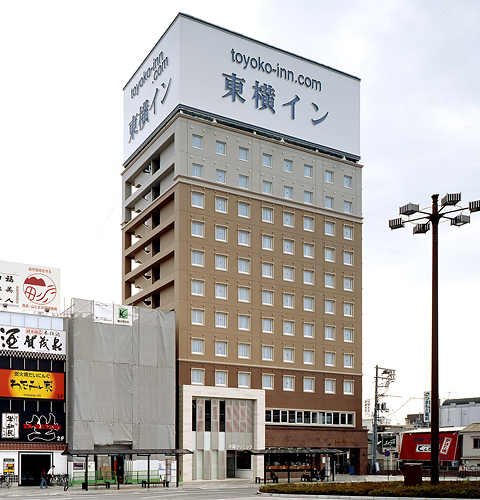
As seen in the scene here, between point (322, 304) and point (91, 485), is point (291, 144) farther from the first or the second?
point (91, 485)

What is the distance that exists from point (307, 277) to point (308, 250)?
3.58 metres

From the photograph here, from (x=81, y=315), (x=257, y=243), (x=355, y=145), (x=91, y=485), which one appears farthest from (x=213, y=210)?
(x=91, y=485)

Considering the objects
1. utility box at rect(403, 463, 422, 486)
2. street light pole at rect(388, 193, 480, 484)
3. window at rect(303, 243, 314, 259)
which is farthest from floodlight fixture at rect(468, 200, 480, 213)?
window at rect(303, 243, 314, 259)

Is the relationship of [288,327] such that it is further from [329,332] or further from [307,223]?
[307,223]

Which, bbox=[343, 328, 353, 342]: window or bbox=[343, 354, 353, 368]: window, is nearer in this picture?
bbox=[343, 354, 353, 368]: window

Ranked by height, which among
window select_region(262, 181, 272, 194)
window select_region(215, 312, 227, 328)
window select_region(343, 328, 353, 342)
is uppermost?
window select_region(262, 181, 272, 194)

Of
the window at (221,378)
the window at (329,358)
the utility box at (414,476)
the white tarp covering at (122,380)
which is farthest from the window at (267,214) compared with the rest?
the utility box at (414,476)

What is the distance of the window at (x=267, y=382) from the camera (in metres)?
90.2

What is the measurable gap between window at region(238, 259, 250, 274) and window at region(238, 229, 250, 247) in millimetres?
2031

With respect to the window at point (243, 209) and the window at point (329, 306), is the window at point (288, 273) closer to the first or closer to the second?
the window at point (329, 306)

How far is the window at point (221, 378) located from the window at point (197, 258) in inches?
501

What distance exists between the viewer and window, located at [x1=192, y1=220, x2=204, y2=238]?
8819cm

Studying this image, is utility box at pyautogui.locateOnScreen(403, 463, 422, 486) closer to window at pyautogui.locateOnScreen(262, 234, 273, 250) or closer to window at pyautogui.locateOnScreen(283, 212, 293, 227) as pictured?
window at pyautogui.locateOnScreen(262, 234, 273, 250)

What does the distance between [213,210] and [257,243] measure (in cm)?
717
